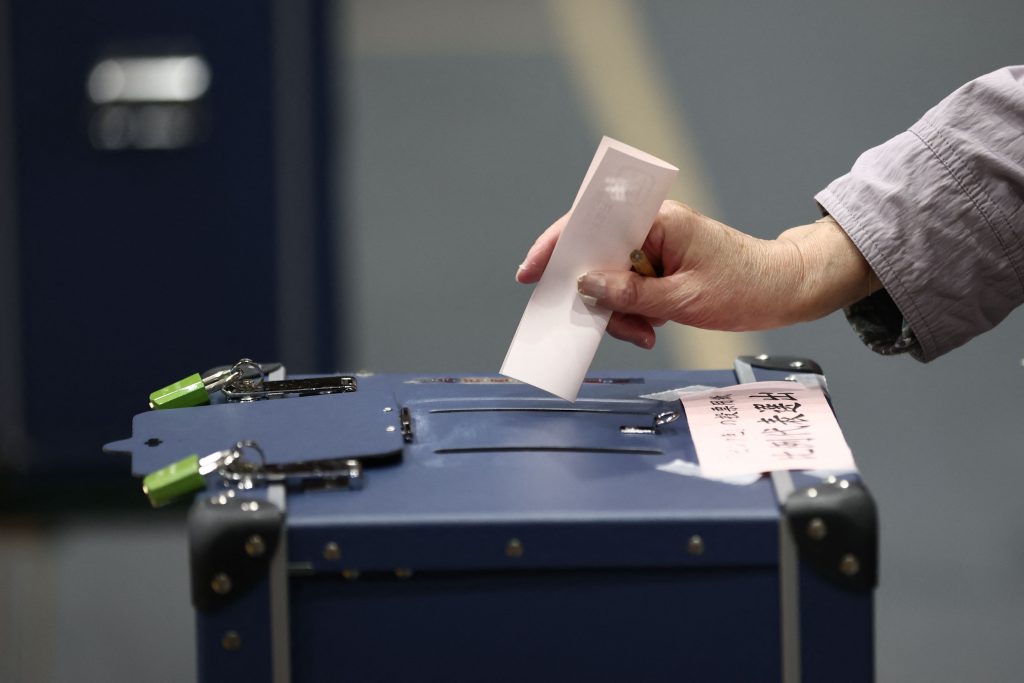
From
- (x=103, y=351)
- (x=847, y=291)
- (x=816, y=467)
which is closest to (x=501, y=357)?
(x=103, y=351)

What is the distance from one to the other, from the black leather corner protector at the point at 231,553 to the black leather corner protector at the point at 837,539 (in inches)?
11.6

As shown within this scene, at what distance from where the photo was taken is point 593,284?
83cm

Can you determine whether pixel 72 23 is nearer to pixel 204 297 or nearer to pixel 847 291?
pixel 204 297

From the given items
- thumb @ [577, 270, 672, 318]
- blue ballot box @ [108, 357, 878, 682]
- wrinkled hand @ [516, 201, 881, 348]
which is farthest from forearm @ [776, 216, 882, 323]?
blue ballot box @ [108, 357, 878, 682]

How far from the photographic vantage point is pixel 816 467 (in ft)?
2.36

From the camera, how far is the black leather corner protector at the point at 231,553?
0.65m

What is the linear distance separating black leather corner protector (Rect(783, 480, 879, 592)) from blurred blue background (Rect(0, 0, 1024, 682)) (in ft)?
5.36

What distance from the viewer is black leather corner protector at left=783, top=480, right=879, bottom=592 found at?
2.12 ft

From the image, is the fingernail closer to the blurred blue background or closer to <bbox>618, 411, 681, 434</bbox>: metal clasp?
<bbox>618, 411, 681, 434</bbox>: metal clasp

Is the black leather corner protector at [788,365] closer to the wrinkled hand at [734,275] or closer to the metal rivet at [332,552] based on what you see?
the wrinkled hand at [734,275]

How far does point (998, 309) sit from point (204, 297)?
1.75 m

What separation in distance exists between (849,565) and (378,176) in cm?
187

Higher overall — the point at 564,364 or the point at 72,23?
the point at 72,23

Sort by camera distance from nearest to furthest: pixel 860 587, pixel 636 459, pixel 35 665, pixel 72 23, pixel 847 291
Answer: pixel 860 587 < pixel 636 459 < pixel 847 291 < pixel 35 665 < pixel 72 23
